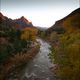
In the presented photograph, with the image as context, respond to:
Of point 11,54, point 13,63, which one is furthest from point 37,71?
point 11,54

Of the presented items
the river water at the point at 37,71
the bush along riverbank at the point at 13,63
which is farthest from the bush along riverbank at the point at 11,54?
the river water at the point at 37,71

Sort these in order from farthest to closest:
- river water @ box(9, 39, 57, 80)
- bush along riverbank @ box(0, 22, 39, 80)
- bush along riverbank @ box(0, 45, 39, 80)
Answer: bush along riverbank @ box(0, 22, 39, 80) → bush along riverbank @ box(0, 45, 39, 80) → river water @ box(9, 39, 57, 80)

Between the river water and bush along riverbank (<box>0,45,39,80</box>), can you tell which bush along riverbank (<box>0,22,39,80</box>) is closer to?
bush along riverbank (<box>0,45,39,80</box>)

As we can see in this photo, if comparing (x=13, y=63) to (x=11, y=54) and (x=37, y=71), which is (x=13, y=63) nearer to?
(x=11, y=54)

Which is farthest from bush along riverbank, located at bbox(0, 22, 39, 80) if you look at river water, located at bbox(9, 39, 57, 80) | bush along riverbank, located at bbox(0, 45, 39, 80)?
river water, located at bbox(9, 39, 57, 80)

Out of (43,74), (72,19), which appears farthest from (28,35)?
(72,19)

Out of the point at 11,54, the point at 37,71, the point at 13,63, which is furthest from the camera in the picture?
the point at 11,54

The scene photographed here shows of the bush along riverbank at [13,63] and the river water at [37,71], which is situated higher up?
the bush along riverbank at [13,63]

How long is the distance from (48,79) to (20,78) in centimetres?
427

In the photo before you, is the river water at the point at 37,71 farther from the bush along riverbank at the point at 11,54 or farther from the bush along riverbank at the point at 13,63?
the bush along riverbank at the point at 11,54

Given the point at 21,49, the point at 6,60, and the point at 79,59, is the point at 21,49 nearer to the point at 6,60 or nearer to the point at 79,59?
the point at 6,60

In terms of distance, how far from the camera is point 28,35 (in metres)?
49.9

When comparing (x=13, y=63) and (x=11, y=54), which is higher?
(x=11, y=54)

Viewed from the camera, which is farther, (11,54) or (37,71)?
(11,54)
